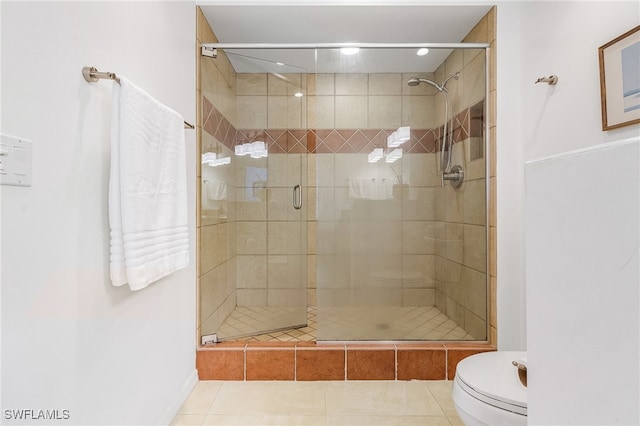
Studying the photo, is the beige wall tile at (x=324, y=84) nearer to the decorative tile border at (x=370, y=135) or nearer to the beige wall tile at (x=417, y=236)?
the decorative tile border at (x=370, y=135)

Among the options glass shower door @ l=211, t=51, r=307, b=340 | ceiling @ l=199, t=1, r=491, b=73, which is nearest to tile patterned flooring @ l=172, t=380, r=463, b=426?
glass shower door @ l=211, t=51, r=307, b=340

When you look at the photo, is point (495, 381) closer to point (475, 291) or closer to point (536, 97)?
point (475, 291)

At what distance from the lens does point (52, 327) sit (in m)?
0.85

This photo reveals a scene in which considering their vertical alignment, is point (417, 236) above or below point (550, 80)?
below

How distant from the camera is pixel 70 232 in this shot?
3.01ft

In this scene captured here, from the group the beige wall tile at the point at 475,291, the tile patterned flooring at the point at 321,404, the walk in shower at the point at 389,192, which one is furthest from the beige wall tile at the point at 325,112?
the tile patterned flooring at the point at 321,404

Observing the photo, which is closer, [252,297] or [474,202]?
[474,202]

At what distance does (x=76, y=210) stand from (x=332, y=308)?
1.53m

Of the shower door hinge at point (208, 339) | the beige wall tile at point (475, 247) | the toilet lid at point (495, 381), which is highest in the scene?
the beige wall tile at point (475, 247)

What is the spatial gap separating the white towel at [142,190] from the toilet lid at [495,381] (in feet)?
3.84

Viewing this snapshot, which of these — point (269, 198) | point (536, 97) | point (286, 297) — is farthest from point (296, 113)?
point (536, 97)

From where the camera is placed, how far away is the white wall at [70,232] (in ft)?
2.47

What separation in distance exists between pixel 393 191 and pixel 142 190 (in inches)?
58.2

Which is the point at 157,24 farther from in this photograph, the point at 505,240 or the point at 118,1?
the point at 505,240
